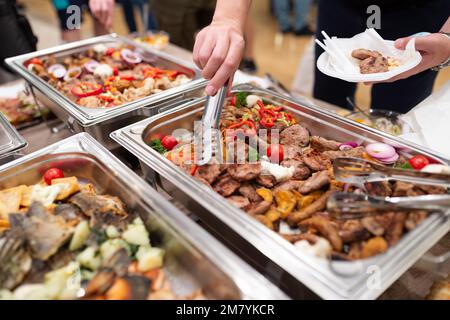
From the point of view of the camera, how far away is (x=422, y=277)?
4.26ft

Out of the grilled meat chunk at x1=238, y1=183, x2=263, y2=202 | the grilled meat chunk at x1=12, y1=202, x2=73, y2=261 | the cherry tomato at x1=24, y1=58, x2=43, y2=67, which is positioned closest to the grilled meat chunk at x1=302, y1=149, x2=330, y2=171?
the grilled meat chunk at x1=238, y1=183, x2=263, y2=202

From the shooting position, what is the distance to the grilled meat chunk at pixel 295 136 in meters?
1.71

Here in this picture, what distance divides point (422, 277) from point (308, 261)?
578 millimetres

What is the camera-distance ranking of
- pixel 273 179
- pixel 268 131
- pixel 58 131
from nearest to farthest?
pixel 273 179 < pixel 268 131 < pixel 58 131

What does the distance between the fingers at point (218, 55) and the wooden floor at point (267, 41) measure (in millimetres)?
3588

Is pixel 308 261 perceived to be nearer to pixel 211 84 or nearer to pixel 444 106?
pixel 211 84

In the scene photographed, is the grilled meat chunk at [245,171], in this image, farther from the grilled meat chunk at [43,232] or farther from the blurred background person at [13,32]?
the blurred background person at [13,32]

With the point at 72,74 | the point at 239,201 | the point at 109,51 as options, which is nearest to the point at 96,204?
the point at 239,201

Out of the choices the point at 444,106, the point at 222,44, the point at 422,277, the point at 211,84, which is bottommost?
the point at 422,277

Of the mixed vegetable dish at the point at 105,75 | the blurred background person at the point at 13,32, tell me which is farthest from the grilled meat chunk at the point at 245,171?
the blurred background person at the point at 13,32

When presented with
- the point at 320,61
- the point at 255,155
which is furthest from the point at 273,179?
the point at 320,61

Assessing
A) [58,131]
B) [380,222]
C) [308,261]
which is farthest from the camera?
[58,131]

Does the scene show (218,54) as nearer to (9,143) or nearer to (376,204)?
(376,204)

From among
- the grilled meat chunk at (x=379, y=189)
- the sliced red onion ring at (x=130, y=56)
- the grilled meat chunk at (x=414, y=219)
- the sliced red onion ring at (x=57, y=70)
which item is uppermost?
the sliced red onion ring at (x=130, y=56)
